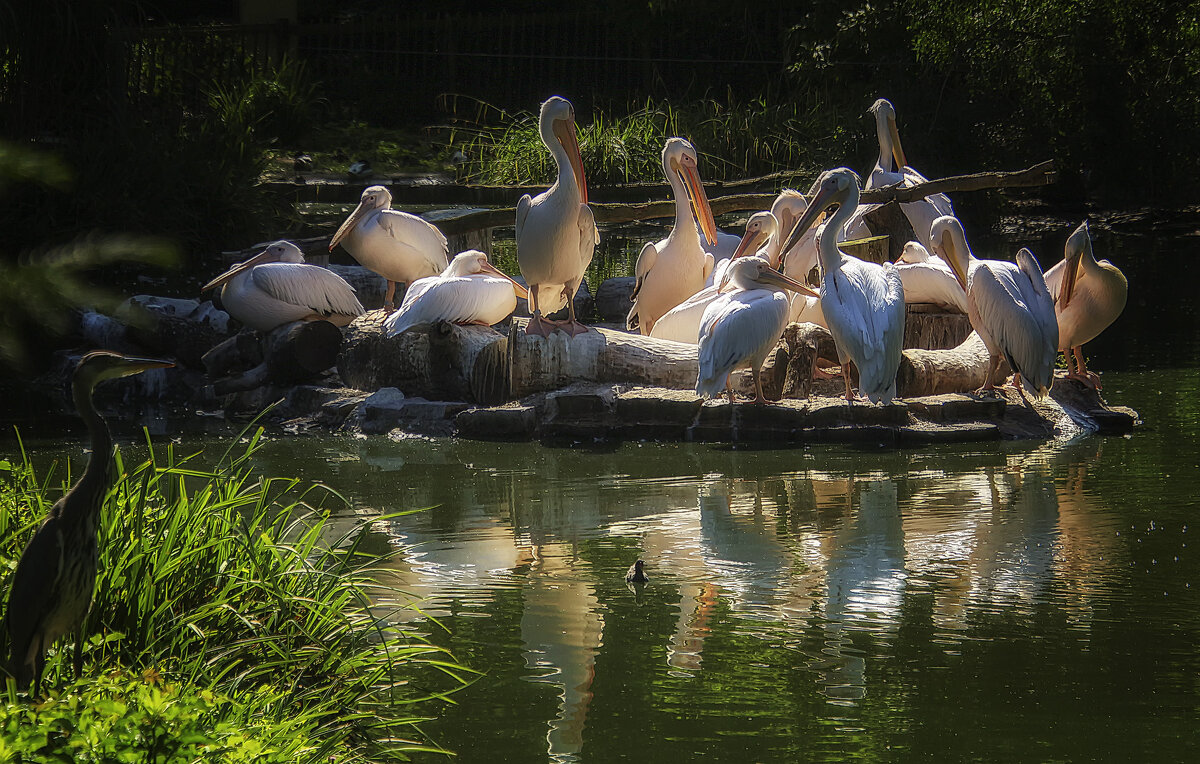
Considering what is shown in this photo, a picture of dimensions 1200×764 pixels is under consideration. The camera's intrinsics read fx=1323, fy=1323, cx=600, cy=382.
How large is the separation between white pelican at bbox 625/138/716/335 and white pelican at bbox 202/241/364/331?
2.06m

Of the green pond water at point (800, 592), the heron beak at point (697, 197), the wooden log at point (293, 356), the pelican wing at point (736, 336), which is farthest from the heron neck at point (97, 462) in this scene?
the heron beak at point (697, 197)

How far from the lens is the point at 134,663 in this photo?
309 centimetres

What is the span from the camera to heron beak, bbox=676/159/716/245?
31.6 ft

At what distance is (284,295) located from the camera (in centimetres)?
860

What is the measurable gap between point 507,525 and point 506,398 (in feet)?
7.76

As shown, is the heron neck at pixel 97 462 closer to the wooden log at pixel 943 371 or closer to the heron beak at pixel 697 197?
the wooden log at pixel 943 371

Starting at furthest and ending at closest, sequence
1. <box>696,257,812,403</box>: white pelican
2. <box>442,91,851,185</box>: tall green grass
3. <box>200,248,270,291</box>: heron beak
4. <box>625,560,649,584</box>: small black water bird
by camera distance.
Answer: <box>442,91,851,185</box>: tall green grass < <box>200,248,270,291</box>: heron beak < <box>696,257,812,403</box>: white pelican < <box>625,560,649,584</box>: small black water bird

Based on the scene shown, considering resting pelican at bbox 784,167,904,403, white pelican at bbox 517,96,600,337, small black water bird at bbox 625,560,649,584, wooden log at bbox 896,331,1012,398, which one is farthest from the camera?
white pelican at bbox 517,96,600,337

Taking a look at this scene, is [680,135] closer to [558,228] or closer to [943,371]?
[558,228]

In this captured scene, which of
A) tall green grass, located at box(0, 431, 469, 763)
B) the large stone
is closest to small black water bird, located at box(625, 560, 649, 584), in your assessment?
tall green grass, located at box(0, 431, 469, 763)

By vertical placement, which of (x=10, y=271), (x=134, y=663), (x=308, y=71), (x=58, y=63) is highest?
(x=308, y=71)

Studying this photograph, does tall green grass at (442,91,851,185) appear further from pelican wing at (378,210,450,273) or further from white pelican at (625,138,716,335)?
pelican wing at (378,210,450,273)

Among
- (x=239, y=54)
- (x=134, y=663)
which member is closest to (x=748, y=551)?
(x=134, y=663)

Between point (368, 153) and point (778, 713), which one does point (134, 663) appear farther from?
point (368, 153)
